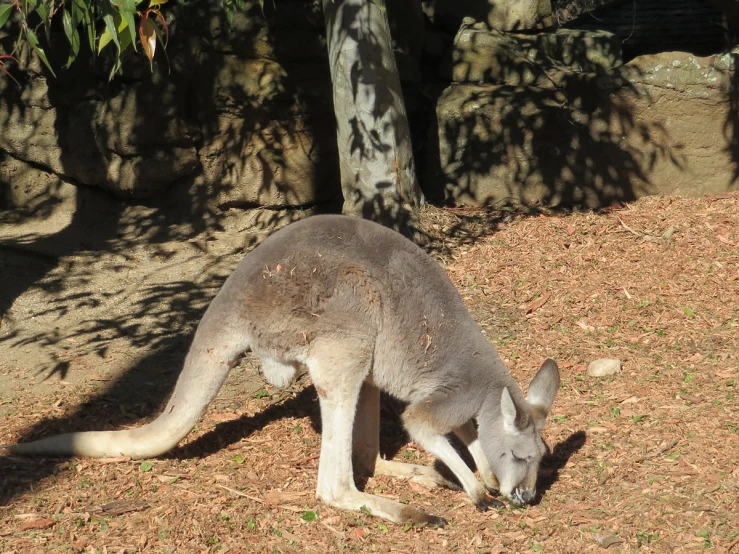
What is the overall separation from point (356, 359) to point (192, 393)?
948 millimetres

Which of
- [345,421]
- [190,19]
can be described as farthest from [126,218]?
[345,421]

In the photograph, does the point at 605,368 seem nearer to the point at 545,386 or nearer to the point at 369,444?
the point at 545,386

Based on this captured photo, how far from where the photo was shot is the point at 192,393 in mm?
4465

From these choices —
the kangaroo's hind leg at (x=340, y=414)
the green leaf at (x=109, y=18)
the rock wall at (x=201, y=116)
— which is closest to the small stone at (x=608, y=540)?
the kangaroo's hind leg at (x=340, y=414)

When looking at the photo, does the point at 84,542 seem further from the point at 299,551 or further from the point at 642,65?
the point at 642,65

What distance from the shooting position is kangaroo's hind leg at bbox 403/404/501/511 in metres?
4.41

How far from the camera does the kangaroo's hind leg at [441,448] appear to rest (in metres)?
4.41

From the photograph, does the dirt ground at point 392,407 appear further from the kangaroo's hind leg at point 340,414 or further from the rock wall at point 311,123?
the rock wall at point 311,123

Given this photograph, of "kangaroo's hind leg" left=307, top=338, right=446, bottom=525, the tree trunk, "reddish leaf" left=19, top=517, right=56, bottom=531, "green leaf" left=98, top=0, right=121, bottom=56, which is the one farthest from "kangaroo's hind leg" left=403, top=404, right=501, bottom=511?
the tree trunk

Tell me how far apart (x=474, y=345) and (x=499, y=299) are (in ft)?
7.30

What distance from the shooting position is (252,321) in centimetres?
441

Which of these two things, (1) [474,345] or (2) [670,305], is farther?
(2) [670,305]

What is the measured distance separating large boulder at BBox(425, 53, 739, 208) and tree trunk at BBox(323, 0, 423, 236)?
1.09m

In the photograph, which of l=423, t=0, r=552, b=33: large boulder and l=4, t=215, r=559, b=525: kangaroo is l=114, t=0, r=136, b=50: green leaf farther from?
l=423, t=0, r=552, b=33: large boulder
